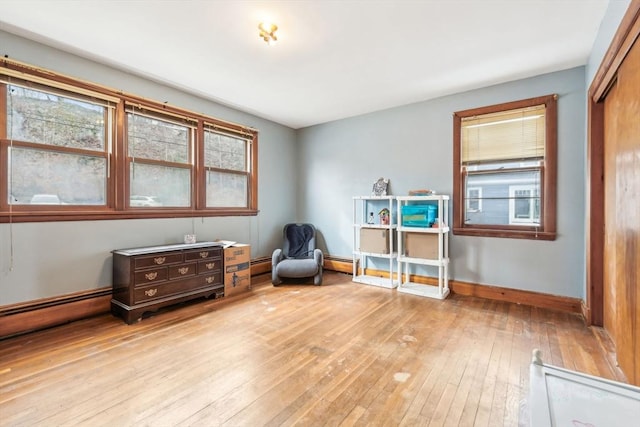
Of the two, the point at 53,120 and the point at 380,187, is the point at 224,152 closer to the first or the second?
the point at 53,120

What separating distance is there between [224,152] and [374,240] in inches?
108

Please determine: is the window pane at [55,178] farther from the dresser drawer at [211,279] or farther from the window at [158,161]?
the dresser drawer at [211,279]

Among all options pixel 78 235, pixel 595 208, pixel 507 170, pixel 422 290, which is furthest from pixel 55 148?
pixel 595 208

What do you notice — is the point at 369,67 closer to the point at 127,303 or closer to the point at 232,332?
the point at 232,332

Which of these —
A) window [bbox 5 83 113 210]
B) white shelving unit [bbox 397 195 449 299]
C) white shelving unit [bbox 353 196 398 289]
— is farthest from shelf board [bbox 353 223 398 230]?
window [bbox 5 83 113 210]

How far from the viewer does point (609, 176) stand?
2557 mm

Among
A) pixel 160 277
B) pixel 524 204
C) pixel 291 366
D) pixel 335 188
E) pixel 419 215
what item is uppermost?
pixel 335 188

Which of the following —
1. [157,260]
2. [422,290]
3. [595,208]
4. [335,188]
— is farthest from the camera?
[335,188]

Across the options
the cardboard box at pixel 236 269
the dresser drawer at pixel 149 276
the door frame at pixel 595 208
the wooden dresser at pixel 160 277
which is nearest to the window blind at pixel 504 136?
the door frame at pixel 595 208

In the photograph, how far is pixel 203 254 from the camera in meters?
3.60

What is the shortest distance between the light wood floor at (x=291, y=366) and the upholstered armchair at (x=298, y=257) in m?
0.97

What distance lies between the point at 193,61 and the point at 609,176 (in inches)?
168

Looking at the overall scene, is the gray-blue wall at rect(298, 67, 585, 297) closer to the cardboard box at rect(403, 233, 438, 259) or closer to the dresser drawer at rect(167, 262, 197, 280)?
the cardboard box at rect(403, 233, 438, 259)

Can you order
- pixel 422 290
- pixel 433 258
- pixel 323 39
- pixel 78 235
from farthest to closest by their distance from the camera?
pixel 422 290, pixel 433 258, pixel 78 235, pixel 323 39
